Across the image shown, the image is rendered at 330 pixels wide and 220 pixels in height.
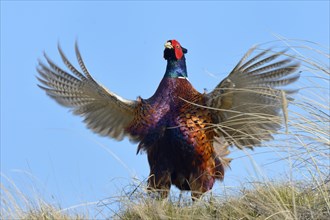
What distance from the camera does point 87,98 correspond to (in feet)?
27.0

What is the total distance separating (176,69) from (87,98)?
1285 mm

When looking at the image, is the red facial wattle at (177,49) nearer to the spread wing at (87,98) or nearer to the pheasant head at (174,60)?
the pheasant head at (174,60)

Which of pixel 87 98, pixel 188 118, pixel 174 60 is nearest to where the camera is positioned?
pixel 188 118

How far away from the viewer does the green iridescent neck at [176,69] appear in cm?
741

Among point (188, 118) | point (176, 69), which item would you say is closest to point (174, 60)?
point (176, 69)

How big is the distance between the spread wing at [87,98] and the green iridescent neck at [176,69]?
594mm

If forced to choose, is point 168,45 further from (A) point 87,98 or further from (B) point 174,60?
(A) point 87,98

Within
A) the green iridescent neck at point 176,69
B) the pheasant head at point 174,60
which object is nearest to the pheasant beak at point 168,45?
the pheasant head at point 174,60

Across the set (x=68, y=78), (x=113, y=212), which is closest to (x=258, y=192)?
(x=113, y=212)

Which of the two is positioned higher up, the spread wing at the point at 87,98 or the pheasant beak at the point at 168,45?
the pheasant beak at the point at 168,45

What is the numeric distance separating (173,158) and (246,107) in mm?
854

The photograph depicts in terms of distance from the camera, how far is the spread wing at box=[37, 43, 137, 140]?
7910 mm

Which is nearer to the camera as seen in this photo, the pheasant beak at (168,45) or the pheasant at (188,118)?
the pheasant at (188,118)

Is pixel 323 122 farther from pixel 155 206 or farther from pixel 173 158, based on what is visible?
pixel 173 158
